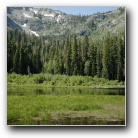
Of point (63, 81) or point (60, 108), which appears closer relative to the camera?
point (60, 108)

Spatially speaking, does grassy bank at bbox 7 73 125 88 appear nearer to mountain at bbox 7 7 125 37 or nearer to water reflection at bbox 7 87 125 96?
water reflection at bbox 7 87 125 96

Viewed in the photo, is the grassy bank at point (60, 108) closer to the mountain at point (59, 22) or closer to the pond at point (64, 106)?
the pond at point (64, 106)

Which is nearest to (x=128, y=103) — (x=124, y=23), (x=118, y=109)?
(x=118, y=109)

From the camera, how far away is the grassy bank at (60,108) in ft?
43.0

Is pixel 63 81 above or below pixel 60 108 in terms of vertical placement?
above

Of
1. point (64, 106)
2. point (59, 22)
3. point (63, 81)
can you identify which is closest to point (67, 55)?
point (63, 81)

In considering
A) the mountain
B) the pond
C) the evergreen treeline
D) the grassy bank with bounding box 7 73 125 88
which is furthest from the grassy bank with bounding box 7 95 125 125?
the mountain

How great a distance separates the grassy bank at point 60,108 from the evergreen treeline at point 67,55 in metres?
0.34

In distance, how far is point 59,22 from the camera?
13281mm

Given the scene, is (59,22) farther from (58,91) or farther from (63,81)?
(58,91)

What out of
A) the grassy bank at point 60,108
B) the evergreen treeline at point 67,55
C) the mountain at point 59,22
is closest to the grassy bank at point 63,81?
the evergreen treeline at point 67,55

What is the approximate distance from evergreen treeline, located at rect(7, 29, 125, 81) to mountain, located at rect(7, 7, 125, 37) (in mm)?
90

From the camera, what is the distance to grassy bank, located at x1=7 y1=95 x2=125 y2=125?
1309 cm

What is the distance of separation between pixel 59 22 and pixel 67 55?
1.53ft
